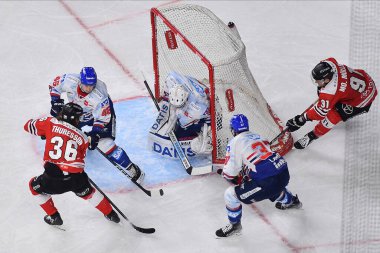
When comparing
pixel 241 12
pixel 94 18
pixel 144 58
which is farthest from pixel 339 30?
pixel 94 18

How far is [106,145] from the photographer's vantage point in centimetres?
593

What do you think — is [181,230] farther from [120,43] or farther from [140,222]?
[120,43]

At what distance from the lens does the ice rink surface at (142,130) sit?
566 centimetres

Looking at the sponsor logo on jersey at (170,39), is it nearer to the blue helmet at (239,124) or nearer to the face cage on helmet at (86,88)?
the face cage on helmet at (86,88)

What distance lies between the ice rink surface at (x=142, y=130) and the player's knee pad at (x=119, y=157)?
25 centimetres

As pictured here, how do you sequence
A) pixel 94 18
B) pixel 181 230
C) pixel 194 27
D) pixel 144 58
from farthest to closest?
1. pixel 94 18
2. pixel 144 58
3. pixel 194 27
4. pixel 181 230

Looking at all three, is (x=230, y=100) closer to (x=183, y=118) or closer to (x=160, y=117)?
(x=183, y=118)

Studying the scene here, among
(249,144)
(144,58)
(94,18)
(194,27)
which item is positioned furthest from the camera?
(94,18)

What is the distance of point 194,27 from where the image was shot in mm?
6504

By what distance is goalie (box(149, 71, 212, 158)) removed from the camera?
604 centimetres

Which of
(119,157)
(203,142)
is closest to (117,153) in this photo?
(119,157)

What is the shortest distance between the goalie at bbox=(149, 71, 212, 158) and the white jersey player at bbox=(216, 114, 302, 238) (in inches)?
29.5

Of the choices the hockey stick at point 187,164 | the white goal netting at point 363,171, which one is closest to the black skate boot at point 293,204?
the white goal netting at point 363,171

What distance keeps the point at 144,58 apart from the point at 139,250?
2.75 meters
